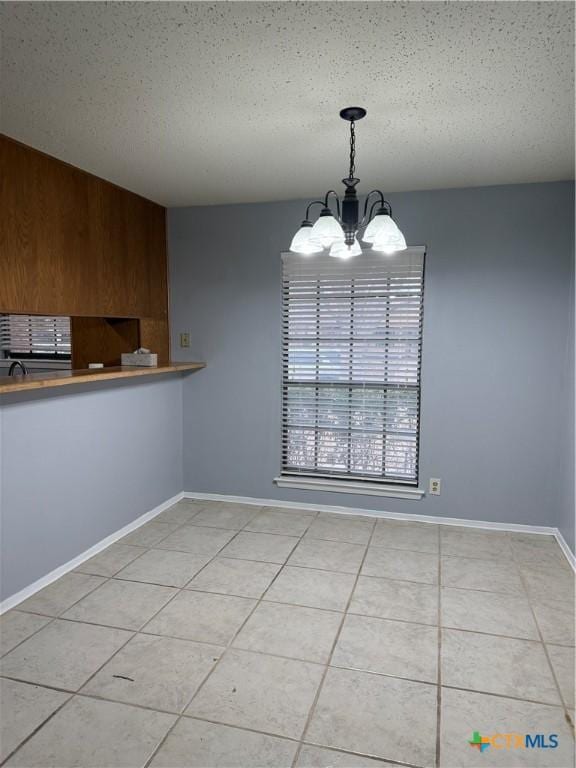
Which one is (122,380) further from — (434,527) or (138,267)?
(434,527)

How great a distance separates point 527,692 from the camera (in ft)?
6.44

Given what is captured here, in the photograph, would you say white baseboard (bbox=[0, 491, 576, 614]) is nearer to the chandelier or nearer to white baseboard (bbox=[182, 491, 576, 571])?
white baseboard (bbox=[182, 491, 576, 571])

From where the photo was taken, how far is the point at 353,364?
3.82 metres

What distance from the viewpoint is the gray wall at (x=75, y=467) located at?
8.38ft

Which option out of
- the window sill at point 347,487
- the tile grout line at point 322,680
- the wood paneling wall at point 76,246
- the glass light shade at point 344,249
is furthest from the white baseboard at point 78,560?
the glass light shade at point 344,249

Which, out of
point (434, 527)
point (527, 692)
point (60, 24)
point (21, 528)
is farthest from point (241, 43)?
point (434, 527)

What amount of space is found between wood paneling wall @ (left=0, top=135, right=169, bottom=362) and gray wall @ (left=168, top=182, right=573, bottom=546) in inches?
14.6

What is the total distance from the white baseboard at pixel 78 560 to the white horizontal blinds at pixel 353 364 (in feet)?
3.46

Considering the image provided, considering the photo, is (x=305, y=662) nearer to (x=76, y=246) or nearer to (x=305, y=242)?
(x=305, y=242)

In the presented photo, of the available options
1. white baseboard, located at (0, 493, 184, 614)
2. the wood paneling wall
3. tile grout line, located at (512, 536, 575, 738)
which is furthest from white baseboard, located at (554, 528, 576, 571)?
the wood paneling wall

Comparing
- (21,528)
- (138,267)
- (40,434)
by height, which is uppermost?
(138,267)

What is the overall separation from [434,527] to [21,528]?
260cm

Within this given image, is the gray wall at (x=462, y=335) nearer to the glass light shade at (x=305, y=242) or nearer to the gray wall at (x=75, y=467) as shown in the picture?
the gray wall at (x=75, y=467)

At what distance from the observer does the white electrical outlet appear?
3689 millimetres
